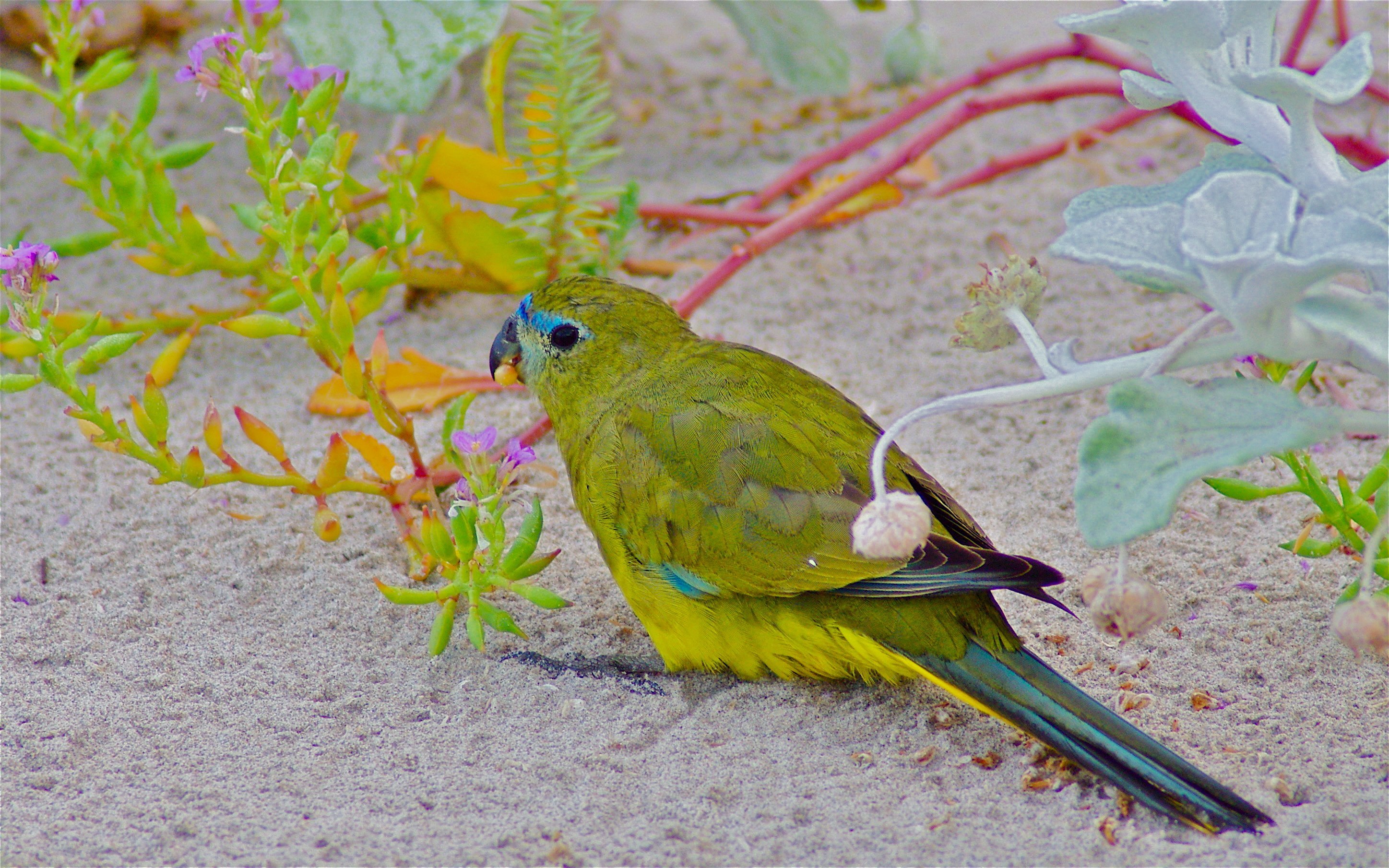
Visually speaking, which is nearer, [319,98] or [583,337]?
[319,98]

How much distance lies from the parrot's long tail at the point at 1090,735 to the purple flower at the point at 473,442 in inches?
30.2

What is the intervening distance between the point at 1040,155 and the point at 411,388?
5.90ft

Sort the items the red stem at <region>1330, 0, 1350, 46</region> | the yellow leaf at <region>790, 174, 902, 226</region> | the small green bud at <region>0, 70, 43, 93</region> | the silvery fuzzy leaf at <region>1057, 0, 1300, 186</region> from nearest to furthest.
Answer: the silvery fuzzy leaf at <region>1057, 0, 1300, 186</region> → the small green bud at <region>0, 70, 43, 93</region> → the red stem at <region>1330, 0, 1350, 46</region> → the yellow leaf at <region>790, 174, 902, 226</region>

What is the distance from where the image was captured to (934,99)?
119 inches

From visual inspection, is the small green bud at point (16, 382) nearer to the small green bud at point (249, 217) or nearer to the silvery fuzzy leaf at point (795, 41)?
the small green bud at point (249, 217)

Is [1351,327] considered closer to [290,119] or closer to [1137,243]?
[1137,243]

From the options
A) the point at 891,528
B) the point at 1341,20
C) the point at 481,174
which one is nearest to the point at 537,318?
the point at 481,174

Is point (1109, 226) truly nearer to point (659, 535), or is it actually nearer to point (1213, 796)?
point (1213, 796)

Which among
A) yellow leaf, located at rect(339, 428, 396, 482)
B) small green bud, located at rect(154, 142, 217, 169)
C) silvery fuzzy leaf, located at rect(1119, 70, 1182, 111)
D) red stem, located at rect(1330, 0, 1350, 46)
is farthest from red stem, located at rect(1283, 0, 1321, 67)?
small green bud, located at rect(154, 142, 217, 169)

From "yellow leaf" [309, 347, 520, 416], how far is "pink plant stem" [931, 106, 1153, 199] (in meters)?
1.44

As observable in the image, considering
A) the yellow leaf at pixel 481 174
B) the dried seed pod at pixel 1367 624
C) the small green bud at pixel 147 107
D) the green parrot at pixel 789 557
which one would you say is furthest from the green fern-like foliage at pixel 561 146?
the dried seed pod at pixel 1367 624

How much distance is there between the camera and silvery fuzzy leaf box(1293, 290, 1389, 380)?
4.26ft

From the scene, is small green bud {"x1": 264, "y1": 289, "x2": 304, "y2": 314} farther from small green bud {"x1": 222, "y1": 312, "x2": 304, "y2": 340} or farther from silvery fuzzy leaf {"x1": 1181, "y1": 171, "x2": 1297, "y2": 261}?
silvery fuzzy leaf {"x1": 1181, "y1": 171, "x2": 1297, "y2": 261}

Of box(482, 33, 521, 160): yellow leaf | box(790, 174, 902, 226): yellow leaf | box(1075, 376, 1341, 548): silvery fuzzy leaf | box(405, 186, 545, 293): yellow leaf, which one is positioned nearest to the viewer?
box(1075, 376, 1341, 548): silvery fuzzy leaf
